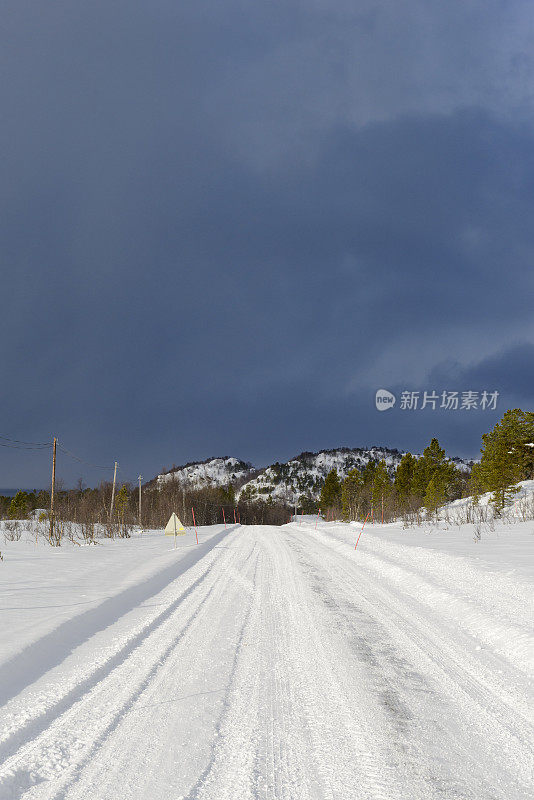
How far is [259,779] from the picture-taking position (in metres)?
2.61

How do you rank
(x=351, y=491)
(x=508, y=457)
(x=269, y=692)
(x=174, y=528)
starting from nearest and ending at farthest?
(x=269, y=692) < (x=174, y=528) < (x=508, y=457) < (x=351, y=491)

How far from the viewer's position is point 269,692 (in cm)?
379

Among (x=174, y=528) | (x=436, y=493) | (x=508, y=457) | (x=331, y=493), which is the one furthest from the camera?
(x=331, y=493)

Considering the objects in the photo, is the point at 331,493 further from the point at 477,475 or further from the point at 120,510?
the point at 120,510

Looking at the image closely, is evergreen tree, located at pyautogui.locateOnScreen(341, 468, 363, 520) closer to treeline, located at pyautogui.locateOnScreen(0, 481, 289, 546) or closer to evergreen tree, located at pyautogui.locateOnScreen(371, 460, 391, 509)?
evergreen tree, located at pyautogui.locateOnScreen(371, 460, 391, 509)

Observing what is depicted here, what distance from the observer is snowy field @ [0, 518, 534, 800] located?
265 cm

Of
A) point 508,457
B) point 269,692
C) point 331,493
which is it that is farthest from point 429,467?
point 269,692

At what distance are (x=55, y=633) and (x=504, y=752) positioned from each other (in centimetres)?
467

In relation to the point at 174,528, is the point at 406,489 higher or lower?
lower

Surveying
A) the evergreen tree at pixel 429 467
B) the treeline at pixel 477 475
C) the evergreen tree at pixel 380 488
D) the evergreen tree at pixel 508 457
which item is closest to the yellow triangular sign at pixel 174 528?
the treeline at pixel 477 475

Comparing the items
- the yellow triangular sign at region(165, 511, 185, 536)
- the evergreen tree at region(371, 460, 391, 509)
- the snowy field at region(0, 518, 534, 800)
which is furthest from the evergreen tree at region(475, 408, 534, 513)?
the snowy field at region(0, 518, 534, 800)

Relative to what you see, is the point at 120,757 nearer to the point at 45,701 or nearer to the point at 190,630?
the point at 45,701

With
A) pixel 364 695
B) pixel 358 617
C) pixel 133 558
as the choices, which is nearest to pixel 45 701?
pixel 364 695

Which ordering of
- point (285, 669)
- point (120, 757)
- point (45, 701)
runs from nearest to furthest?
point (120, 757), point (45, 701), point (285, 669)
